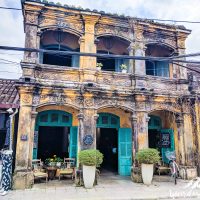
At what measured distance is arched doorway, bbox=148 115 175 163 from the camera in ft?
38.3

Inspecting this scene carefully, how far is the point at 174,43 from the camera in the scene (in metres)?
12.0

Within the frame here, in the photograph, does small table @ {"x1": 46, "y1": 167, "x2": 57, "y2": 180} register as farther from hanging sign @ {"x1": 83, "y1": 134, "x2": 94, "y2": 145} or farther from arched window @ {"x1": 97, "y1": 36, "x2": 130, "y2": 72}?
arched window @ {"x1": 97, "y1": 36, "x2": 130, "y2": 72}

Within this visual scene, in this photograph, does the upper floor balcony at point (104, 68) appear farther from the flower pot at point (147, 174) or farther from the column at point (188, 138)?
the flower pot at point (147, 174)

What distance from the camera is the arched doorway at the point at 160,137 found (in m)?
11.7

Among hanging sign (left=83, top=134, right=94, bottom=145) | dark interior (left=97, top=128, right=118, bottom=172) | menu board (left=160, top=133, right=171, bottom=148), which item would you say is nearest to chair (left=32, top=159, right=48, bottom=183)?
hanging sign (left=83, top=134, right=94, bottom=145)

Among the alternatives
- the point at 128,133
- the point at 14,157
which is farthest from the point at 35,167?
the point at 128,133

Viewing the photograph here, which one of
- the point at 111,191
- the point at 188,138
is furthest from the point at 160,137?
the point at 111,191

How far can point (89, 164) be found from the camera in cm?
852

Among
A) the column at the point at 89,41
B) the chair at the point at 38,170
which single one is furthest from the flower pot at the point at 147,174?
the column at the point at 89,41

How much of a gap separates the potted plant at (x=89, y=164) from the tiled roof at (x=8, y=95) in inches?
142

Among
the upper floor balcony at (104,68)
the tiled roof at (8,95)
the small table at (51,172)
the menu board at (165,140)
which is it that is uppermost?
the upper floor balcony at (104,68)

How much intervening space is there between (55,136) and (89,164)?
6.38 metres

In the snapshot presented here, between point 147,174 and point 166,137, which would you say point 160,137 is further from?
point 147,174

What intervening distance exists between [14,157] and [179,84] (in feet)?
29.5
